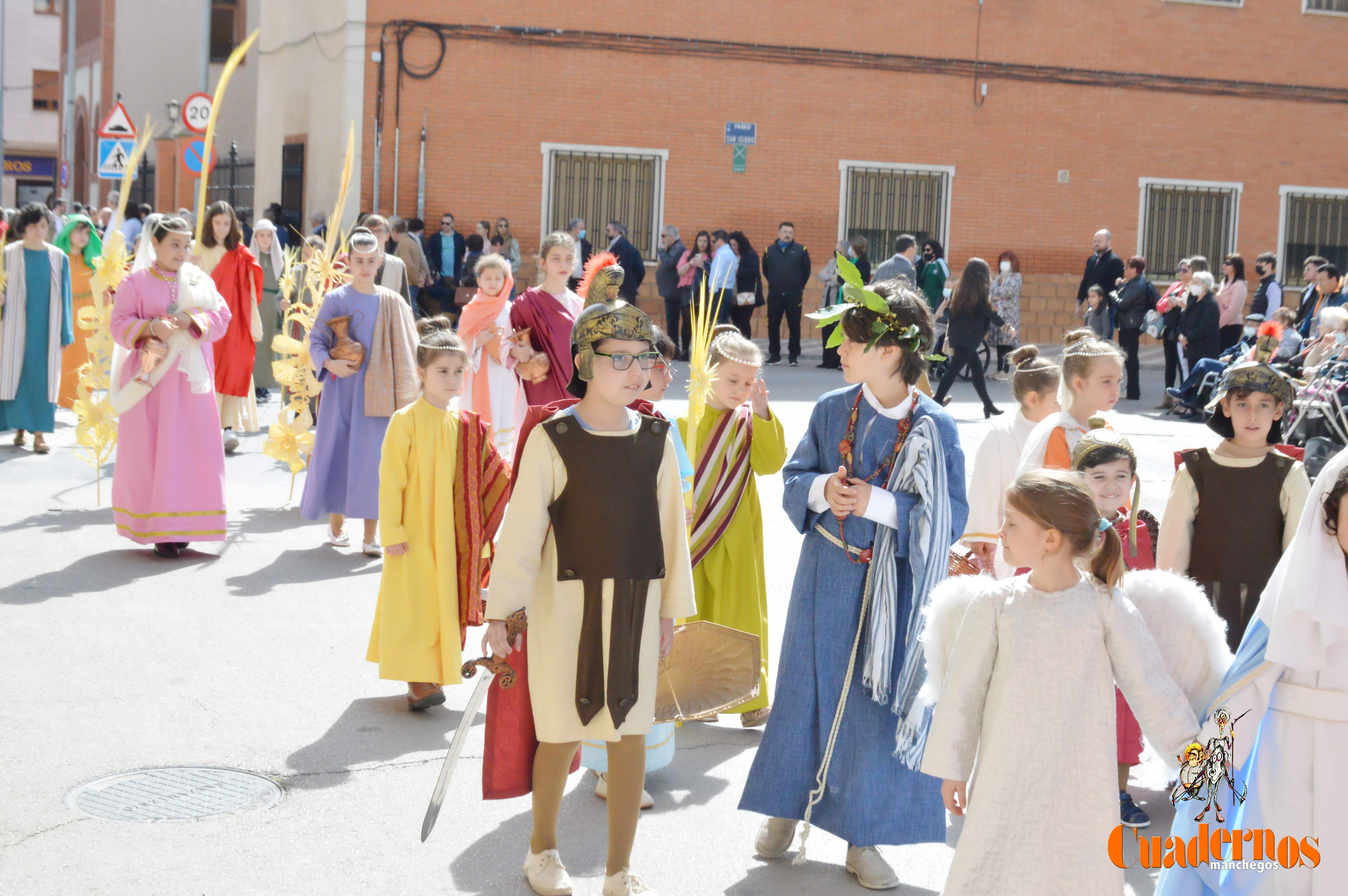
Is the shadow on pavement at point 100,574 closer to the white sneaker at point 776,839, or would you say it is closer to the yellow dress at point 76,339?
the white sneaker at point 776,839

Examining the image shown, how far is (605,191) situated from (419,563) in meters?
16.8

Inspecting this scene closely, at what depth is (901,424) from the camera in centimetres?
427

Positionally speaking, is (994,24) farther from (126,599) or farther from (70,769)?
(70,769)

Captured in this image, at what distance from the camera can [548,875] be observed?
4066mm

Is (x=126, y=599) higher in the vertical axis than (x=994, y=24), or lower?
lower

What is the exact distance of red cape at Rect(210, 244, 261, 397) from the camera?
11141mm

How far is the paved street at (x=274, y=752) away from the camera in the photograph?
423cm

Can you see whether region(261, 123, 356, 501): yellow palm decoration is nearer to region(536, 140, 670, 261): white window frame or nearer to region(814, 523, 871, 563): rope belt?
region(814, 523, 871, 563): rope belt

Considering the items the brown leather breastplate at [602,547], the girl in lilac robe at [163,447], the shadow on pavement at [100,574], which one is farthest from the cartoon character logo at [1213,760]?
the girl in lilac robe at [163,447]

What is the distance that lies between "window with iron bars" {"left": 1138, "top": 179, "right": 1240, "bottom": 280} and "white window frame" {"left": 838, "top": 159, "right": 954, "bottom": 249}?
3413 millimetres

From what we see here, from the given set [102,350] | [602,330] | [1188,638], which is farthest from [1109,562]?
[102,350]

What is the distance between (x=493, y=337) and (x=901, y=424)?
5135mm

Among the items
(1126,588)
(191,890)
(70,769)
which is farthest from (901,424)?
(70,769)

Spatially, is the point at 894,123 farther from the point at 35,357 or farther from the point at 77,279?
the point at 35,357
